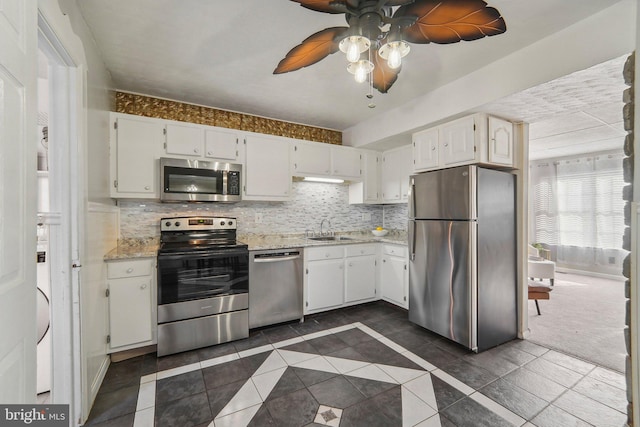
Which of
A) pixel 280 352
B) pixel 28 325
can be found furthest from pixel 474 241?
pixel 28 325

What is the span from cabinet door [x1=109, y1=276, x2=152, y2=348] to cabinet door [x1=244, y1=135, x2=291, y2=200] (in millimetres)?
1366

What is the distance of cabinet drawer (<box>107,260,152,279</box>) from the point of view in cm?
231

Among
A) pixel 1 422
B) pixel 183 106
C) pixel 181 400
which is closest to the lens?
pixel 1 422

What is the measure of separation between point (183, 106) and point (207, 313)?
2278mm

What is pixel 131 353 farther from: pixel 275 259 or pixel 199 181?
pixel 199 181

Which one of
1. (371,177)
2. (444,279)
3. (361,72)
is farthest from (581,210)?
(361,72)

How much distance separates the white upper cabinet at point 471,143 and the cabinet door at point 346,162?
1.17m

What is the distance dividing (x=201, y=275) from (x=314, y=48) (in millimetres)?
2145

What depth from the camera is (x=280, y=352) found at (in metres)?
2.55

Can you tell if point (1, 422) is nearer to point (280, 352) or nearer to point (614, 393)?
point (280, 352)

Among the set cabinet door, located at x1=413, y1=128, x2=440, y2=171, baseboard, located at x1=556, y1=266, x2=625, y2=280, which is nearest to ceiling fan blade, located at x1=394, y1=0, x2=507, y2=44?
cabinet door, located at x1=413, y1=128, x2=440, y2=171

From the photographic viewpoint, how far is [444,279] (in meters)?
2.74

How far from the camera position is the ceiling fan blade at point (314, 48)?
1.46 m

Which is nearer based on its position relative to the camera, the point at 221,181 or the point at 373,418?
the point at 373,418
